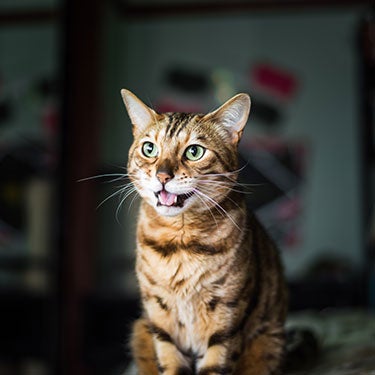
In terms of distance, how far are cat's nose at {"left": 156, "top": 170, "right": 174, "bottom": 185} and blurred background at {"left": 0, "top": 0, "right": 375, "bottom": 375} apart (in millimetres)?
1707

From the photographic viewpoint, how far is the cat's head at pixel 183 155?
63 cm

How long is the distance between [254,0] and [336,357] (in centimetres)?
337

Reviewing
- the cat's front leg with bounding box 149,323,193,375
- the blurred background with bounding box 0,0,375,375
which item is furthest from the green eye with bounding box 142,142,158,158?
the blurred background with bounding box 0,0,375,375

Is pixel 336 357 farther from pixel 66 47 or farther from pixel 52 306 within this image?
pixel 66 47

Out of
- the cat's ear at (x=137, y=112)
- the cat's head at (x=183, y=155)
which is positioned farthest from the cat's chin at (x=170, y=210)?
the cat's ear at (x=137, y=112)

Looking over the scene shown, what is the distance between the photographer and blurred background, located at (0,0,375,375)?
282 cm

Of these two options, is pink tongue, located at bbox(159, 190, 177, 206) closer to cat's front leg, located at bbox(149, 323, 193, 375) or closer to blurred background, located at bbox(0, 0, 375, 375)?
cat's front leg, located at bbox(149, 323, 193, 375)

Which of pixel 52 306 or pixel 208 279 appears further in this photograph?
pixel 52 306

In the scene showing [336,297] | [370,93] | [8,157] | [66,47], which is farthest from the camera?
[370,93]

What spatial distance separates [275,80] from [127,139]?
180 centimetres

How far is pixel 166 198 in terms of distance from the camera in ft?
2.07

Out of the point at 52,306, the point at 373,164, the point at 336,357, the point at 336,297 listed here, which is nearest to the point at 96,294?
the point at 52,306

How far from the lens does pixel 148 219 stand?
0.72 meters

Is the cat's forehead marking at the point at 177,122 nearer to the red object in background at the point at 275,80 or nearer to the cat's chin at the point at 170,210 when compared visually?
the cat's chin at the point at 170,210
